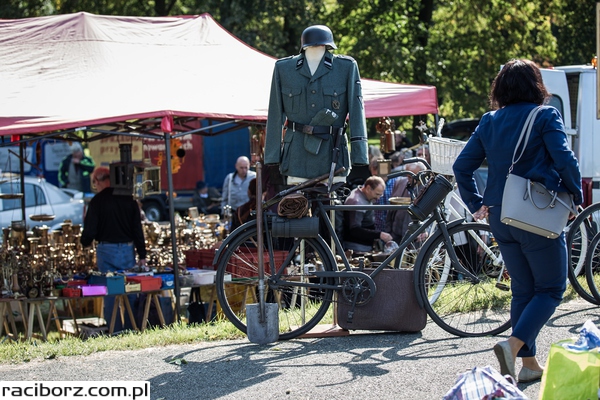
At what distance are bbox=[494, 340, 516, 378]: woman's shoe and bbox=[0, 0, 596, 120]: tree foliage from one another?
15.6 meters

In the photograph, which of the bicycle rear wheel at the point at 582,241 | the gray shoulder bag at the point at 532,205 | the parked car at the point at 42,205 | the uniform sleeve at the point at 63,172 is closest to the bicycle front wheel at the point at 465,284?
the bicycle rear wheel at the point at 582,241

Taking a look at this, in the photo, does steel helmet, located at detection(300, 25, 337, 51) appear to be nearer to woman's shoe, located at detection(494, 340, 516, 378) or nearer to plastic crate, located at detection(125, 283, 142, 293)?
woman's shoe, located at detection(494, 340, 516, 378)

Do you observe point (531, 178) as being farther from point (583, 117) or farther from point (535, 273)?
point (583, 117)

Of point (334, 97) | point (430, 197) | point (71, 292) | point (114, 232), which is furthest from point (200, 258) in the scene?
point (430, 197)

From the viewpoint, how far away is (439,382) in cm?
460

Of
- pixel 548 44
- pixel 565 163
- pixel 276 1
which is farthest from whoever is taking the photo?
pixel 548 44

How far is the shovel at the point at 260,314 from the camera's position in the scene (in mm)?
5562

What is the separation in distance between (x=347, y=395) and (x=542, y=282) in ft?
3.75

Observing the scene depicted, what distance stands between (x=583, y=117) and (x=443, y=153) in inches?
139

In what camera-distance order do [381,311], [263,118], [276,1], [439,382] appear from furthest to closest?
[276,1]
[263,118]
[381,311]
[439,382]

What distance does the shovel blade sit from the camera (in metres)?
5.57

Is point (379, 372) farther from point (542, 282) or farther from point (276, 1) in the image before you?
point (276, 1)

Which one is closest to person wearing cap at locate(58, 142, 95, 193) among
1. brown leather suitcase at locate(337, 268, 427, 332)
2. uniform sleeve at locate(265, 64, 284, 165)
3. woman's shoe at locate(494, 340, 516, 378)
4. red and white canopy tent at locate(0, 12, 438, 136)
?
red and white canopy tent at locate(0, 12, 438, 136)

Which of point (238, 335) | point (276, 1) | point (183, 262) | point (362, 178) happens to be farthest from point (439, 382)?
point (276, 1)
